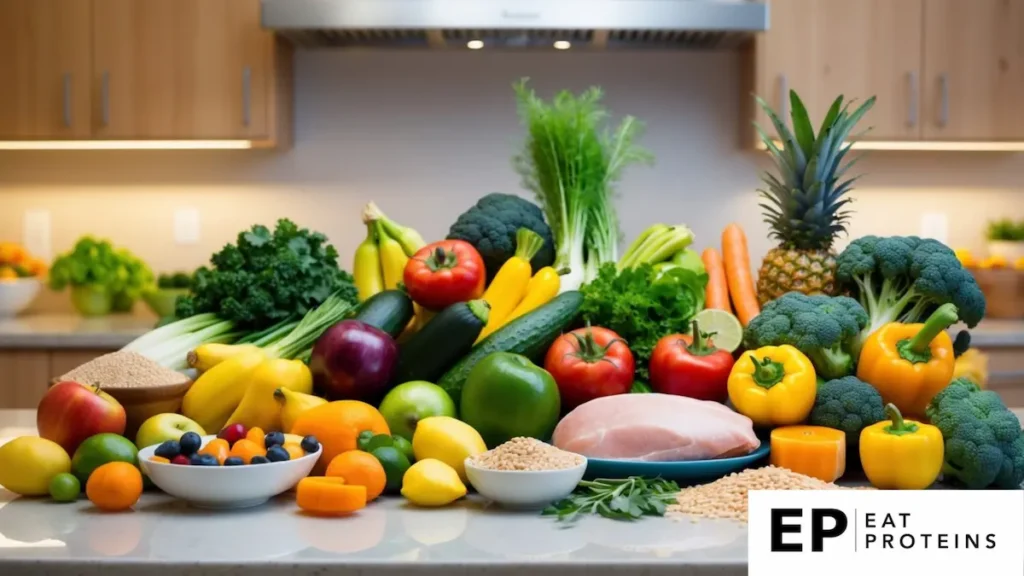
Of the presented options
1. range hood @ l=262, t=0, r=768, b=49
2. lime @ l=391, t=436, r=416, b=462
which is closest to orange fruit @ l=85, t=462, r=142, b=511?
lime @ l=391, t=436, r=416, b=462

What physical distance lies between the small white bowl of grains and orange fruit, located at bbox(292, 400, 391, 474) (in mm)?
204

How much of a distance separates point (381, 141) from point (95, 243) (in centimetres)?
122

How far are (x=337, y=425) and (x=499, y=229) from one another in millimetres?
794

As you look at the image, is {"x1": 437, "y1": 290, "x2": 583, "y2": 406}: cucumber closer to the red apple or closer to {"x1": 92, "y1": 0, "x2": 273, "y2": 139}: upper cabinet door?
the red apple

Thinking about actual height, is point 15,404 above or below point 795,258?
below

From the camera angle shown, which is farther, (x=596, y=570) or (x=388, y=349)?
(x=388, y=349)

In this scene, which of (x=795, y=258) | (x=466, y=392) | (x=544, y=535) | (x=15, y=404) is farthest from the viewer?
(x=15, y=404)

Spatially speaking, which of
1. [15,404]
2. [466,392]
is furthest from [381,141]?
[466,392]

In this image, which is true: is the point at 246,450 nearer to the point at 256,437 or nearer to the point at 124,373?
the point at 256,437

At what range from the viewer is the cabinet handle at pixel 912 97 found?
13.0 feet

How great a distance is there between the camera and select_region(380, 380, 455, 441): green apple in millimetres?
1699

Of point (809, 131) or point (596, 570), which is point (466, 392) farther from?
point (809, 131)

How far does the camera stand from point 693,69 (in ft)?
14.3

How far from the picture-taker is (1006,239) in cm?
418
